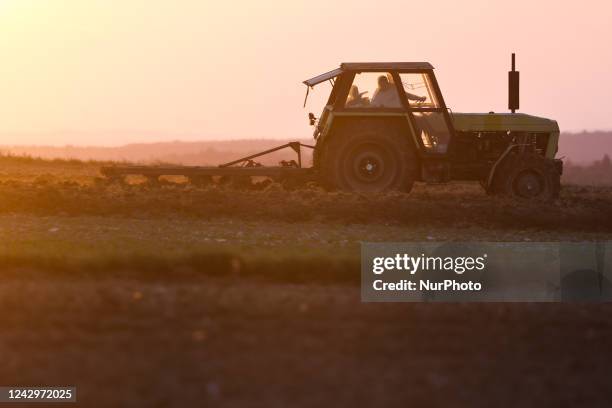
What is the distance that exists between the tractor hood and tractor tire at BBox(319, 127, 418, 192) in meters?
1.10

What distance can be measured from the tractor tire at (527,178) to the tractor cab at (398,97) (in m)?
1.06

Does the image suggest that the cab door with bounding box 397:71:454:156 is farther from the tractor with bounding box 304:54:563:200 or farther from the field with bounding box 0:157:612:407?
the field with bounding box 0:157:612:407

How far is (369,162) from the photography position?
59.9 ft

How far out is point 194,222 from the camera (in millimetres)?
14672

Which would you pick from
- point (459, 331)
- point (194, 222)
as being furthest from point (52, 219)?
point (459, 331)

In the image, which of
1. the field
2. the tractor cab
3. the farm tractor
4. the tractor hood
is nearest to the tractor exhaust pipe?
the farm tractor

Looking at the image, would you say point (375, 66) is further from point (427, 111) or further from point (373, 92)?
point (427, 111)

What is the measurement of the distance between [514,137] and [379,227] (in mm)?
5147

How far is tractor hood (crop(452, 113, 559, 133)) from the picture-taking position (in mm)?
18578

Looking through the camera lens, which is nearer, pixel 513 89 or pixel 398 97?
pixel 398 97

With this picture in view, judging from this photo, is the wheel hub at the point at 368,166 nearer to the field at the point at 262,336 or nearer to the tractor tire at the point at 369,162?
the tractor tire at the point at 369,162

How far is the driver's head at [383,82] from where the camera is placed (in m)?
18.1

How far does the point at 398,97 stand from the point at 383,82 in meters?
0.36

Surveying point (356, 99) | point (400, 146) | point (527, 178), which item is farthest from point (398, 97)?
point (527, 178)
